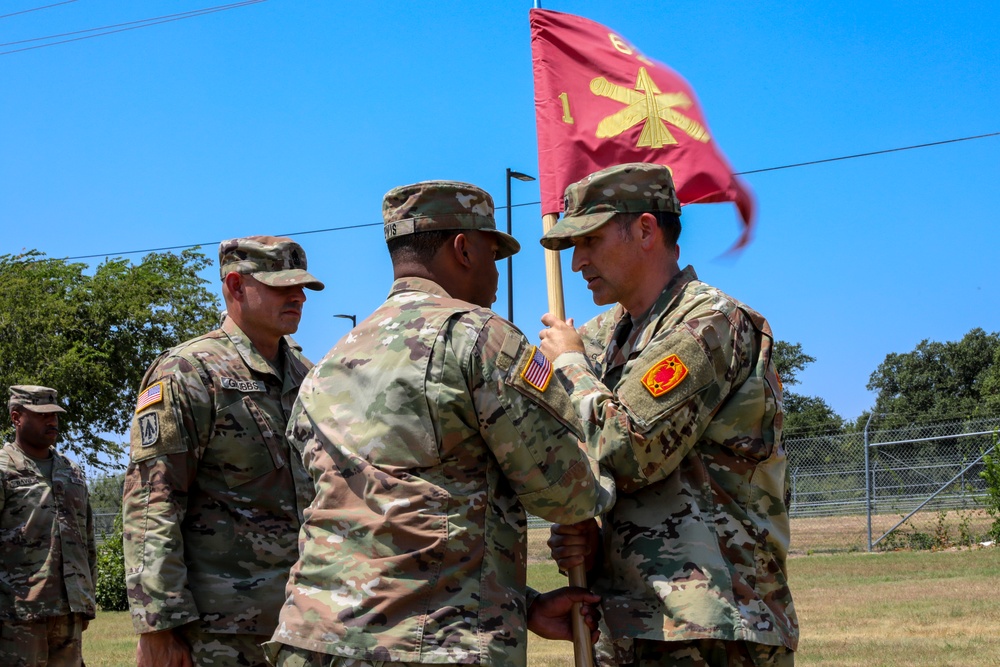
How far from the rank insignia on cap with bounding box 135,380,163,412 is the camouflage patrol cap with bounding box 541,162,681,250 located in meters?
1.94

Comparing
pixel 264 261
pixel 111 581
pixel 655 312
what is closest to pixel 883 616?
pixel 264 261

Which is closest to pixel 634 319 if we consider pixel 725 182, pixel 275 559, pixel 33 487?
pixel 275 559

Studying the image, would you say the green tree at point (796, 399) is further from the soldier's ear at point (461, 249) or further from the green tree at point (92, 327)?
the soldier's ear at point (461, 249)

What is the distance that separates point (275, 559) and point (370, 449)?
5.98 feet

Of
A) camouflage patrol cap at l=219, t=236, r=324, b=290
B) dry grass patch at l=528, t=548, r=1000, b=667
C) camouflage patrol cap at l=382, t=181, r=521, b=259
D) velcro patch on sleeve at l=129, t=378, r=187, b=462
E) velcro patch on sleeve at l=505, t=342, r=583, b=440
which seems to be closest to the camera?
velcro patch on sleeve at l=505, t=342, r=583, b=440

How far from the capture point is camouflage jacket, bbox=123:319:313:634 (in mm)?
4281

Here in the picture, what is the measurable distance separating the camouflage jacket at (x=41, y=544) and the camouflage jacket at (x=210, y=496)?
4.41m

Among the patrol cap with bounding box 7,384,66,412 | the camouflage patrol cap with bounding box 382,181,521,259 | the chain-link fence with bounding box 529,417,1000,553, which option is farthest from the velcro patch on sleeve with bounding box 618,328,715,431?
the chain-link fence with bounding box 529,417,1000,553

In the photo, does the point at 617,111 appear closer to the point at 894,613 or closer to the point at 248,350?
the point at 248,350

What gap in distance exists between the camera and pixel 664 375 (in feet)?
10.5

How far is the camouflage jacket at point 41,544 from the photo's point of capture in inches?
323

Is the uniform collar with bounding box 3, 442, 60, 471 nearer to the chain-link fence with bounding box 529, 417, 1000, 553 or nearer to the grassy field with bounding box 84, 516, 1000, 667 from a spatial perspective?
the grassy field with bounding box 84, 516, 1000, 667

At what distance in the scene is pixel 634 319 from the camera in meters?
3.61

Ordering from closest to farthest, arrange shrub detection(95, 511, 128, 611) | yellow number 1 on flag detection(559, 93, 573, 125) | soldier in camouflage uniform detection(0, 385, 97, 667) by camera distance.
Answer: yellow number 1 on flag detection(559, 93, 573, 125) < soldier in camouflage uniform detection(0, 385, 97, 667) < shrub detection(95, 511, 128, 611)
